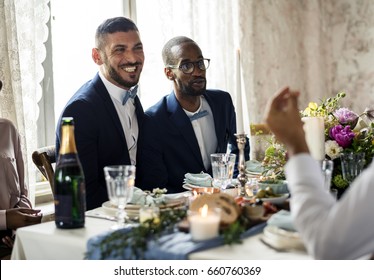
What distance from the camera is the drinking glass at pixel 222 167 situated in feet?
6.66

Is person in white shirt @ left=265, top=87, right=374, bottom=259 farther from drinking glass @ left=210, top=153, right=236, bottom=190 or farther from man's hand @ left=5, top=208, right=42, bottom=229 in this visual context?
man's hand @ left=5, top=208, right=42, bottom=229

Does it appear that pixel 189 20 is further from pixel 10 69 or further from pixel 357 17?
pixel 357 17

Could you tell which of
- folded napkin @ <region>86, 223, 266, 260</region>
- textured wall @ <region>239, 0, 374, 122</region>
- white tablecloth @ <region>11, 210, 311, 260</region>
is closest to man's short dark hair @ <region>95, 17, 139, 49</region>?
white tablecloth @ <region>11, 210, 311, 260</region>

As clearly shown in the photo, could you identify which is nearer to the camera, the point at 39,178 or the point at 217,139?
the point at 217,139

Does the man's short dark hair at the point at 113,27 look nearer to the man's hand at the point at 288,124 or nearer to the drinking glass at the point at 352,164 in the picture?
the drinking glass at the point at 352,164

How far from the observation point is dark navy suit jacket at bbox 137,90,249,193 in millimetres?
2746

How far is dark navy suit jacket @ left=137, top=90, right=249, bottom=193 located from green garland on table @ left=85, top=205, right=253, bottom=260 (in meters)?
1.16

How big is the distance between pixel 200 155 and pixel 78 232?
4.59 ft

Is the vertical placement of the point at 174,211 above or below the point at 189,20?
below

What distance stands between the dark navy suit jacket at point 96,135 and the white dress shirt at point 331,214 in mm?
1380

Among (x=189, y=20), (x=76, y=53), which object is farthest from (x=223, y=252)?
(x=189, y=20)

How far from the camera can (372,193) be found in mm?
1047

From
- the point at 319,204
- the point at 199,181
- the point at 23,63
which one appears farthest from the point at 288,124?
the point at 23,63

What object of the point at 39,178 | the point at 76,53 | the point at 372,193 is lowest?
the point at 39,178
